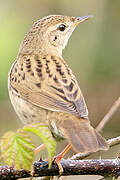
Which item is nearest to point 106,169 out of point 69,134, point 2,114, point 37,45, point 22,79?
point 69,134

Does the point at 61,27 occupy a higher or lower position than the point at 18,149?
higher

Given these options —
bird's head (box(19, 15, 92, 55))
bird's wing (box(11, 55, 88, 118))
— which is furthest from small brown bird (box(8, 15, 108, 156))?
bird's head (box(19, 15, 92, 55))

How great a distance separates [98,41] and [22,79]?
3.55 meters

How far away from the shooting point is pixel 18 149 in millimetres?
2947

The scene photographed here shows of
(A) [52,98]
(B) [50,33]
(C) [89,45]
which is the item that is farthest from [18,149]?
(C) [89,45]

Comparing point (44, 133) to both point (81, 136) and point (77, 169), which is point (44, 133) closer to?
point (77, 169)

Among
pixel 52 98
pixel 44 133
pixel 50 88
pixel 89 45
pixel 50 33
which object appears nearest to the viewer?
pixel 44 133

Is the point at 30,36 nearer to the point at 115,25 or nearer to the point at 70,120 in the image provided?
the point at 70,120

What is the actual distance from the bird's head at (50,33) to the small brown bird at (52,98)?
0.10 metres

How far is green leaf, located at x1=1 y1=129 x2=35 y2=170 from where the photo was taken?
2.92 metres

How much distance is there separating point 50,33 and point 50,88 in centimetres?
152

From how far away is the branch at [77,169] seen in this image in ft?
10.5

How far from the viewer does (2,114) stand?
778 centimetres

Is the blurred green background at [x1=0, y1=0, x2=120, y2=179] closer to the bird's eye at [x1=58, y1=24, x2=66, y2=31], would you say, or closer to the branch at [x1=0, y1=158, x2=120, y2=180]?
the bird's eye at [x1=58, y1=24, x2=66, y2=31]
